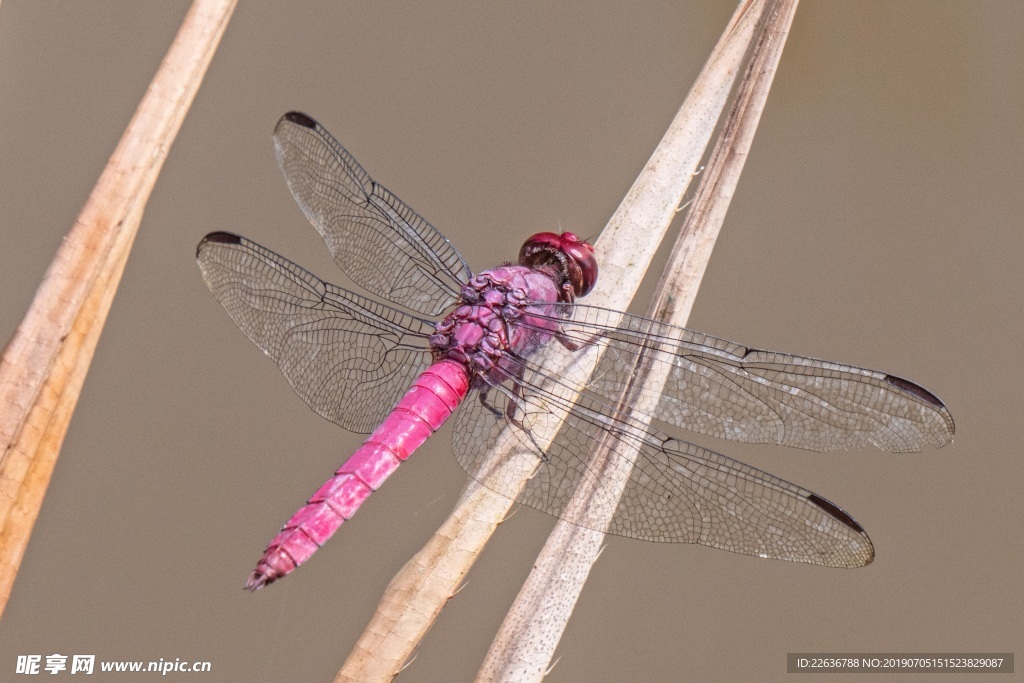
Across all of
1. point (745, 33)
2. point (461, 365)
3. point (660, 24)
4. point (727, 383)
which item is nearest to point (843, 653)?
A: point (727, 383)

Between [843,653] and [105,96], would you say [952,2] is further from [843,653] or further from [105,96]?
[105,96]

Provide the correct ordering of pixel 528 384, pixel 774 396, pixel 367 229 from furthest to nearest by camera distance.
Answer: pixel 367 229, pixel 528 384, pixel 774 396

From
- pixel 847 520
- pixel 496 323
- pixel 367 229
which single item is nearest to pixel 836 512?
pixel 847 520

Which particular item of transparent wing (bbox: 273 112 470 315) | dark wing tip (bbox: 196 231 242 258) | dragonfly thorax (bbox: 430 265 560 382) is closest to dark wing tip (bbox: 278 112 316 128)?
transparent wing (bbox: 273 112 470 315)

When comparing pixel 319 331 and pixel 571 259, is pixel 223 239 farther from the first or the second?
pixel 571 259

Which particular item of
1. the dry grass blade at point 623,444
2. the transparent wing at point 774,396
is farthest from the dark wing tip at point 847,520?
the dry grass blade at point 623,444

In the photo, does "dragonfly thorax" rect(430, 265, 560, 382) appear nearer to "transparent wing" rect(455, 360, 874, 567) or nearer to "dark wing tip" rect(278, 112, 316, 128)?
"transparent wing" rect(455, 360, 874, 567)
